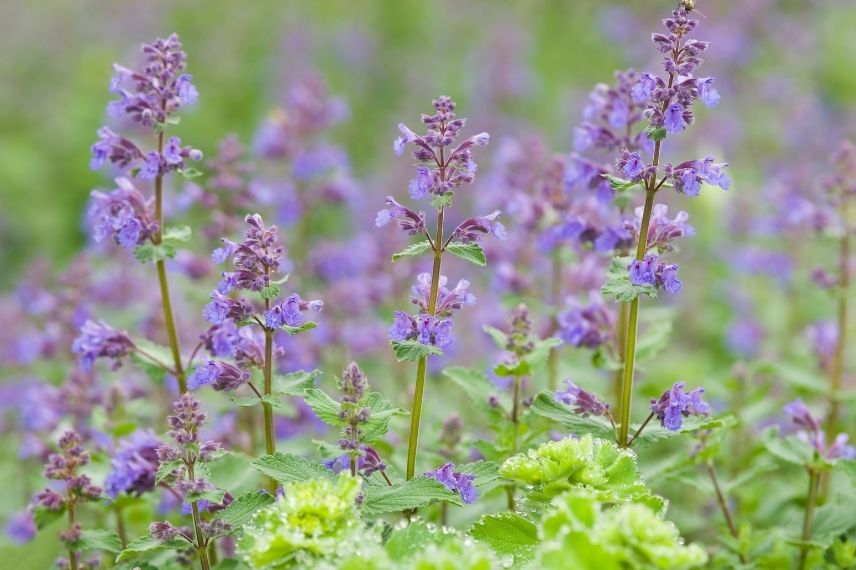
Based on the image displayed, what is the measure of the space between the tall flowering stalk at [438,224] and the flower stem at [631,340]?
0.46 metres

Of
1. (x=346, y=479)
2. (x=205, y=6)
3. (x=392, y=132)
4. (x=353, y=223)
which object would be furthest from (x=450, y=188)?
(x=205, y=6)

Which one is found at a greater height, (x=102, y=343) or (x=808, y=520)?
(x=102, y=343)

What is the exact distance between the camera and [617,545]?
240cm

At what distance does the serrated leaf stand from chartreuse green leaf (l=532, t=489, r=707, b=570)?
1.00 m

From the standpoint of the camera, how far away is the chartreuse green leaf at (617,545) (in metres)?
2.34

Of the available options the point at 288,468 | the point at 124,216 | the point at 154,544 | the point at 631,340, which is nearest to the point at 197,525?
the point at 154,544

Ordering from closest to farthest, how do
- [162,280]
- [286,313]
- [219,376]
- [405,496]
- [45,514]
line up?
1. [405,496]
2. [286,313]
3. [219,376]
4. [45,514]
5. [162,280]

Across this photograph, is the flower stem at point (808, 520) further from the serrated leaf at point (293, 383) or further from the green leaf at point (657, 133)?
the serrated leaf at point (293, 383)

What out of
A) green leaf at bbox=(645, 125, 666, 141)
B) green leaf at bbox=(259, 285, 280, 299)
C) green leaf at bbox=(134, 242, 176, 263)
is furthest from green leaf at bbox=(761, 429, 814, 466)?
green leaf at bbox=(134, 242, 176, 263)

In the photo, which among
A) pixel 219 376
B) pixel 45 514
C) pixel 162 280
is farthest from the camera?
pixel 162 280

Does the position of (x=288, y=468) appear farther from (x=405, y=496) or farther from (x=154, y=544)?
(x=154, y=544)

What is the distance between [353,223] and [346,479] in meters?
6.59

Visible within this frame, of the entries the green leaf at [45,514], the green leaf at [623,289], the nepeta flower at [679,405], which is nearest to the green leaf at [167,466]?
the green leaf at [45,514]

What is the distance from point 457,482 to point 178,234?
1326 mm
